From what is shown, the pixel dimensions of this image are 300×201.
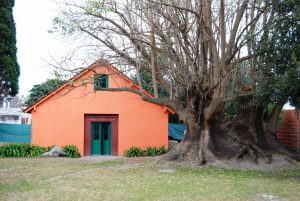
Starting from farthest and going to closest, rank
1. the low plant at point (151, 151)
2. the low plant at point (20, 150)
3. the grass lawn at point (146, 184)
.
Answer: the low plant at point (151, 151)
the low plant at point (20, 150)
the grass lawn at point (146, 184)

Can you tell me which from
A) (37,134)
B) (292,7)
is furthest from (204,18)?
(37,134)

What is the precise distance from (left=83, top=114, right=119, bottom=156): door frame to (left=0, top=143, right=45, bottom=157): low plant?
2635 mm

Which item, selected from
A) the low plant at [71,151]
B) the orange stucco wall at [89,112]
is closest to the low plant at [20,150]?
the orange stucco wall at [89,112]

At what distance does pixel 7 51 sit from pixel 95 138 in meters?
7.36

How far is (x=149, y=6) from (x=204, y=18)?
2.19 meters

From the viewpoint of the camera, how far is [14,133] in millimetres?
27453

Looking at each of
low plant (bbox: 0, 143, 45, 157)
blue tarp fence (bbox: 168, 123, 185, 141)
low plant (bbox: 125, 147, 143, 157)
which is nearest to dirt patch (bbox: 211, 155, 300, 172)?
low plant (bbox: 125, 147, 143, 157)

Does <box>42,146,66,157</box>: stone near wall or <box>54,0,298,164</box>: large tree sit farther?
<box>42,146,66,157</box>: stone near wall

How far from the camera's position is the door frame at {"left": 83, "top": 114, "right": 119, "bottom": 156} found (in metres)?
24.7

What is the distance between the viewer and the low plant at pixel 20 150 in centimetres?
2314

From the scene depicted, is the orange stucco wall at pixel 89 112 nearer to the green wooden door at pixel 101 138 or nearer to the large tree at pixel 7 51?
the green wooden door at pixel 101 138

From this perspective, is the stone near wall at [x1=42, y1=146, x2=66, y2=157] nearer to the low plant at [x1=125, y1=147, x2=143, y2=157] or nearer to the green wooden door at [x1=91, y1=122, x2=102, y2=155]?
the green wooden door at [x1=91, y1=122, x2=102, y2=155]

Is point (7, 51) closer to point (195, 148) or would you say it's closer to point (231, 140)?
point (195, 148)

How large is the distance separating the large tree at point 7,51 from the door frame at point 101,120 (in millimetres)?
5202
